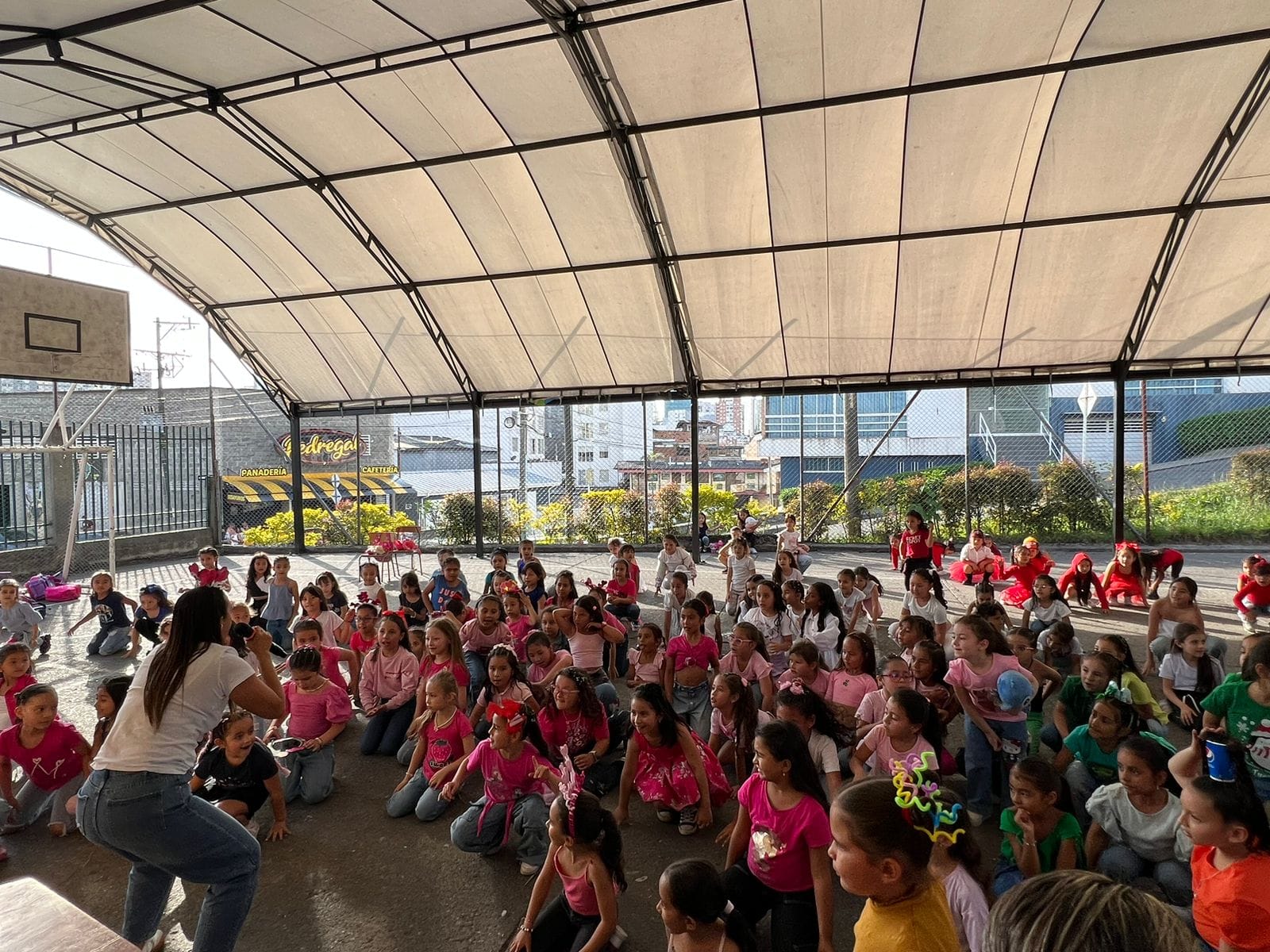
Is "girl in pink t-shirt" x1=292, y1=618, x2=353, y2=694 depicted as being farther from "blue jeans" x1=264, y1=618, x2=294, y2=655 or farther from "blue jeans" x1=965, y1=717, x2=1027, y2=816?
"blue jeans" x1=965, y1=717, x2=1027, y2=816

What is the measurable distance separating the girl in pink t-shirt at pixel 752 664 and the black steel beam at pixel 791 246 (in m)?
7.34

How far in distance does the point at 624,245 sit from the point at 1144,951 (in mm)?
11145

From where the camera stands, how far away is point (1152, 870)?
3.05 metres

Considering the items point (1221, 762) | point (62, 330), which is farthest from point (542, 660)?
point (62, 330)

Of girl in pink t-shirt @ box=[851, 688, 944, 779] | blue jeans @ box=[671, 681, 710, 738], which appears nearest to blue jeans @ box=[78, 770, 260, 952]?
girl in pink t-shirt @ box=[851, 688, 944, 779]

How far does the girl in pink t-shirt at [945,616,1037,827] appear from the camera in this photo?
407 centimetres

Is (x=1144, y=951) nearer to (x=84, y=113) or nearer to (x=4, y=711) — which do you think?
(x=4, y=711)

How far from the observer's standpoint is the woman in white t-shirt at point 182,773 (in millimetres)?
2443

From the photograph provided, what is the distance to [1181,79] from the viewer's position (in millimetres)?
8148

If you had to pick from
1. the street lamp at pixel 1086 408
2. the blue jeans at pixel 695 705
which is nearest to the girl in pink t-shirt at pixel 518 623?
the blue jeans at pixel 695 705

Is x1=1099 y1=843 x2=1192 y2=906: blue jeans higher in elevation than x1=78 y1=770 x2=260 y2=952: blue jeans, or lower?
lower

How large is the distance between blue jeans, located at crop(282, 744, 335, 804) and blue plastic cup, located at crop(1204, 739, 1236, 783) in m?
4.47

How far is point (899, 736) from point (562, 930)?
5.84 feet

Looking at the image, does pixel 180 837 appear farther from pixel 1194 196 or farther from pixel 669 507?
pixel 669 507
